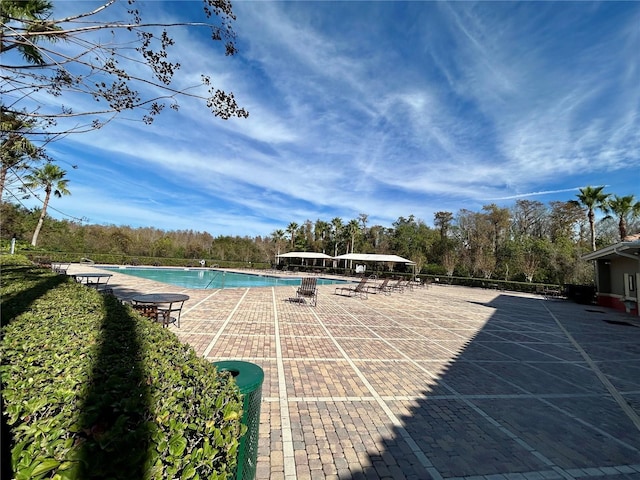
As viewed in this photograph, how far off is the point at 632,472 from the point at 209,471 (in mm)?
3694

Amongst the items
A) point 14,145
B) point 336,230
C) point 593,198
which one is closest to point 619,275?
point 593,198

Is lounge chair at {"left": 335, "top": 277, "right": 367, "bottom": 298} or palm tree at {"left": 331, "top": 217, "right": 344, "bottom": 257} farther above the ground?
palm tree at {"left": 331, "top": 217, "right": 344, "bottom": 257}

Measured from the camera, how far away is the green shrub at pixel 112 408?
100cm

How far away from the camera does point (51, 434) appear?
104 centimetres

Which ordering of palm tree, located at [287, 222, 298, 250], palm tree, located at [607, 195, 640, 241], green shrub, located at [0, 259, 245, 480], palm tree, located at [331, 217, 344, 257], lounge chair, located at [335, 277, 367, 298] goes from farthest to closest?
palm tree, located at [287, 222, 298, 250] < palm tree, located at [331, 217, 344, 257] < palm tree, located at [607, 195, 640, 241] < lounge chair, located at [335, 277, 367, 298] < green shrub, located at [0, 259, 245, 480]

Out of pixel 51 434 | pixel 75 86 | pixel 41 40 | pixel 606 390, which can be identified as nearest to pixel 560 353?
pixel 606 390

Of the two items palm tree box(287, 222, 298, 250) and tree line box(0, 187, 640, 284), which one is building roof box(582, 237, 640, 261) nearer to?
tree line box(0, 187, 640, 284)

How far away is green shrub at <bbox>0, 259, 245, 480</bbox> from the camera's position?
997 millimetres

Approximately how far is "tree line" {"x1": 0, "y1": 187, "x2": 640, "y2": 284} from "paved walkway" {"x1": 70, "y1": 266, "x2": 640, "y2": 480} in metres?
19.0

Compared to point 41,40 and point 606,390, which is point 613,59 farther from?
point 41,40

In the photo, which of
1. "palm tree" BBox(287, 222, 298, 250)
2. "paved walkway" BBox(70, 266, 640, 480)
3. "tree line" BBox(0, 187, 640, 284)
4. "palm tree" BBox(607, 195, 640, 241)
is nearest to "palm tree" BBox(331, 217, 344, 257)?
"tree line" BBox(0, 187, 640, 284)

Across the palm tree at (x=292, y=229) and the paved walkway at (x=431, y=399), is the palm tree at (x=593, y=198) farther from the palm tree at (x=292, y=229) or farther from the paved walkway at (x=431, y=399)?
the palm tree at (x=292, y=229)

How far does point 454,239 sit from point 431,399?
1407 inches

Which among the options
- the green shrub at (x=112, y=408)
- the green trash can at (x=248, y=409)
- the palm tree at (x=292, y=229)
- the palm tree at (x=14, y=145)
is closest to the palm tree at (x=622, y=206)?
the green trash can at (x=248, y=409)
